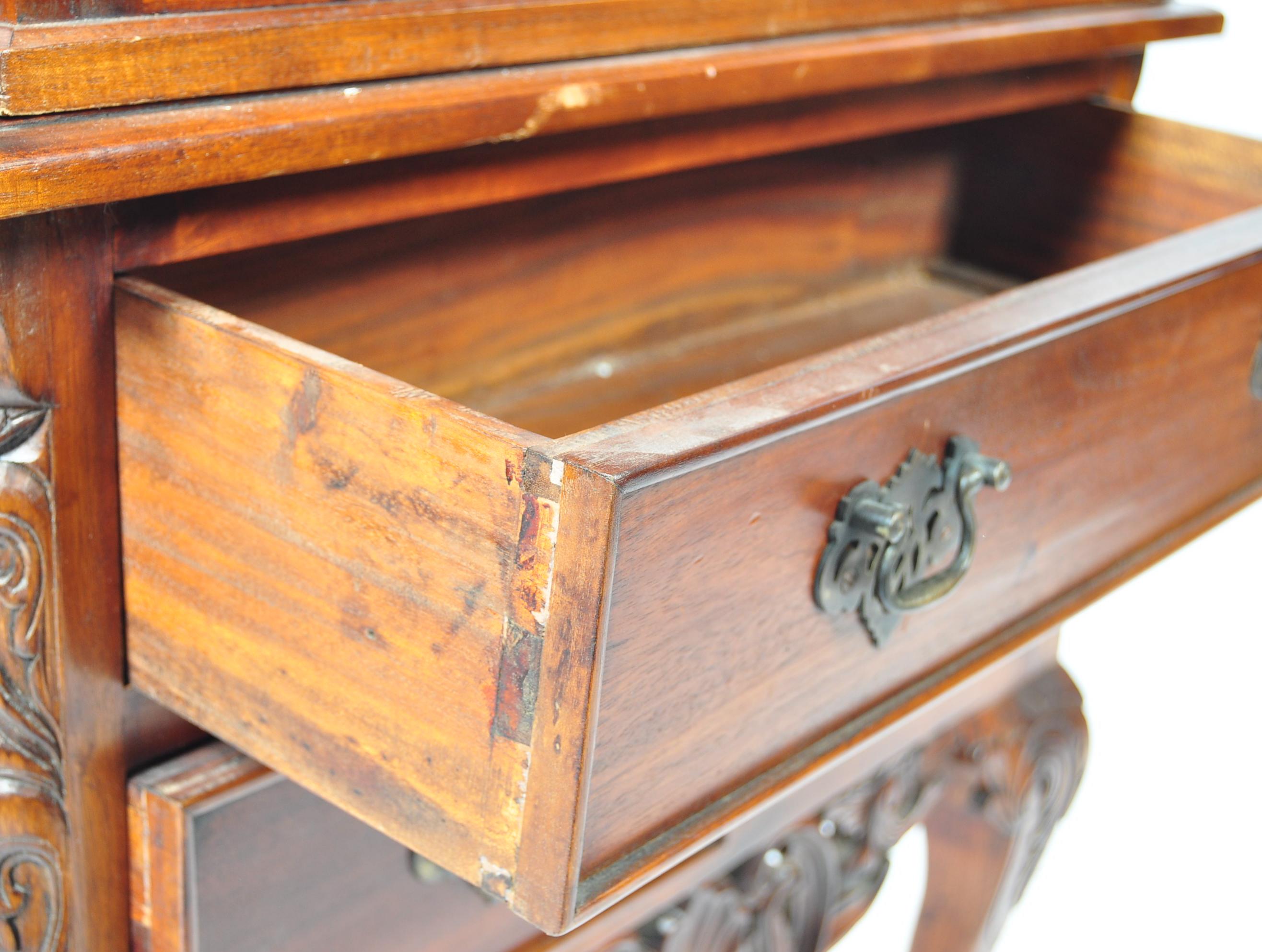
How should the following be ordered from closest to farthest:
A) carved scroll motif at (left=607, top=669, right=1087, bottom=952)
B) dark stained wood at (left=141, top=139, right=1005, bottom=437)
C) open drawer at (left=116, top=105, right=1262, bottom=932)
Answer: open drawer at (left=116, top=105, right=1262, bottom=932) < dark stained wood at (left=141, top=139, right=1005, bottom=437) < carved scroll motif at (left=607, top=669, right=1087, bottom=952)

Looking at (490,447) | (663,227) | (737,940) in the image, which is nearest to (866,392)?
(490,447)

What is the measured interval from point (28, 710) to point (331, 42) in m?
0.30

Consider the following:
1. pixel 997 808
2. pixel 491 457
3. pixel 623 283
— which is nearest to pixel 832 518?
pixel 491 457

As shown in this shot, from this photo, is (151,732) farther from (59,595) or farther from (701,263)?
(701,263)

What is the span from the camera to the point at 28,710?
620mm

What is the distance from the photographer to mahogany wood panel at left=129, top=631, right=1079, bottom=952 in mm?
684

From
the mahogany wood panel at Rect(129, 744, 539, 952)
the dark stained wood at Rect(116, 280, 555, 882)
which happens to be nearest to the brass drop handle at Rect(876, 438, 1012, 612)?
the dark stained wood at Rect(116, 280, 555, 882)

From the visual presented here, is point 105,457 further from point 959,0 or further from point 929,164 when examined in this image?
point 929,164

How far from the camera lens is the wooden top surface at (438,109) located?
0.50 metres

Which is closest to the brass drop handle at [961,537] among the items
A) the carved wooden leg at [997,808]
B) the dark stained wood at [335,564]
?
the dark stained wood at [335,564]

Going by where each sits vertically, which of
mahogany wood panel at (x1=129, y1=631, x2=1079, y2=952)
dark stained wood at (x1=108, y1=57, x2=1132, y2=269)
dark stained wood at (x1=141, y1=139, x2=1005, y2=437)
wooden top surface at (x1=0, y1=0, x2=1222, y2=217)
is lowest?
mahogany wood panel at (x1=129, y1=631, x2=1079, y2=952)

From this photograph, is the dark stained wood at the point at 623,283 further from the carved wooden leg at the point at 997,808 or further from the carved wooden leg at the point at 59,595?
the carved wooden leg at the point at 997,808

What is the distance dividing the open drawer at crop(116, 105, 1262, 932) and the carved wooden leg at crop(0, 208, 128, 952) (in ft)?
0.05

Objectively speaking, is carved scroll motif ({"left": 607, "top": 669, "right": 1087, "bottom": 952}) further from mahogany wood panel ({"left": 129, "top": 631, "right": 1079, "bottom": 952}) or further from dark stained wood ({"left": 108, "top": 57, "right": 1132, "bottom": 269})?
dark stained wood ({"left": 108, "top": 57, "right": 1132, "bottom": 269})
